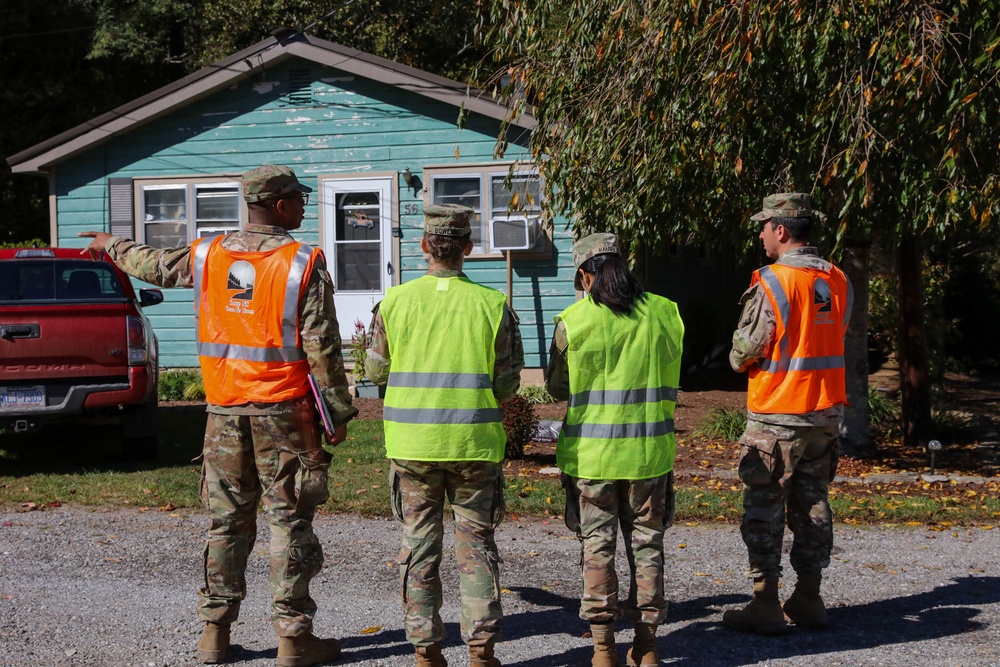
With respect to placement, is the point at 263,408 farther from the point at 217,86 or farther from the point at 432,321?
the point at 217,86

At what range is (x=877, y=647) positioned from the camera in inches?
191

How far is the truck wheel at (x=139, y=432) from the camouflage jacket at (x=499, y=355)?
5345 millimetres

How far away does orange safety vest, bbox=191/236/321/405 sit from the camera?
14.8 feet

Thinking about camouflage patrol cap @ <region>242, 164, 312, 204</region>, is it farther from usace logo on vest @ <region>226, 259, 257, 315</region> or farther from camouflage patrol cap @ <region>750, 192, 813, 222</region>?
camouflage patrol cap @ <region>750, 192, 813, 222</region>

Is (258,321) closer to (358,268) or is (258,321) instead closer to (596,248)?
(596,248)

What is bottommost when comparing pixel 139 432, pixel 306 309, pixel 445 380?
pixel 139 432

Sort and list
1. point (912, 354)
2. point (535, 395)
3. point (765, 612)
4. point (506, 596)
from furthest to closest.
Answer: point (535, 395), point (912, 354), point (506, 596), point (765, 612)

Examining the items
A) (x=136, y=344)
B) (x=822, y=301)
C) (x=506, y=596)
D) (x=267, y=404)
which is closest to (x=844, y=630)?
(x=822, y=301)

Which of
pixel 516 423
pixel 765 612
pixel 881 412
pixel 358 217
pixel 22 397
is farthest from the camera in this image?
pixel 358 217

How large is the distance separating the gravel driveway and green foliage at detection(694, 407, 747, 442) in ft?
12.9

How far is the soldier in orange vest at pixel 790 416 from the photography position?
5.01 meters

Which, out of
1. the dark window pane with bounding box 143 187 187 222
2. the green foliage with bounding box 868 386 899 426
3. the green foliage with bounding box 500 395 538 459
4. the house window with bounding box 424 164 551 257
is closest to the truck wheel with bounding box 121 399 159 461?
the green foliage with bounding box 500 395 538 459

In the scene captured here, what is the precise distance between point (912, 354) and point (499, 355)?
7.44 metres

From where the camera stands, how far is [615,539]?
4.50 meters
